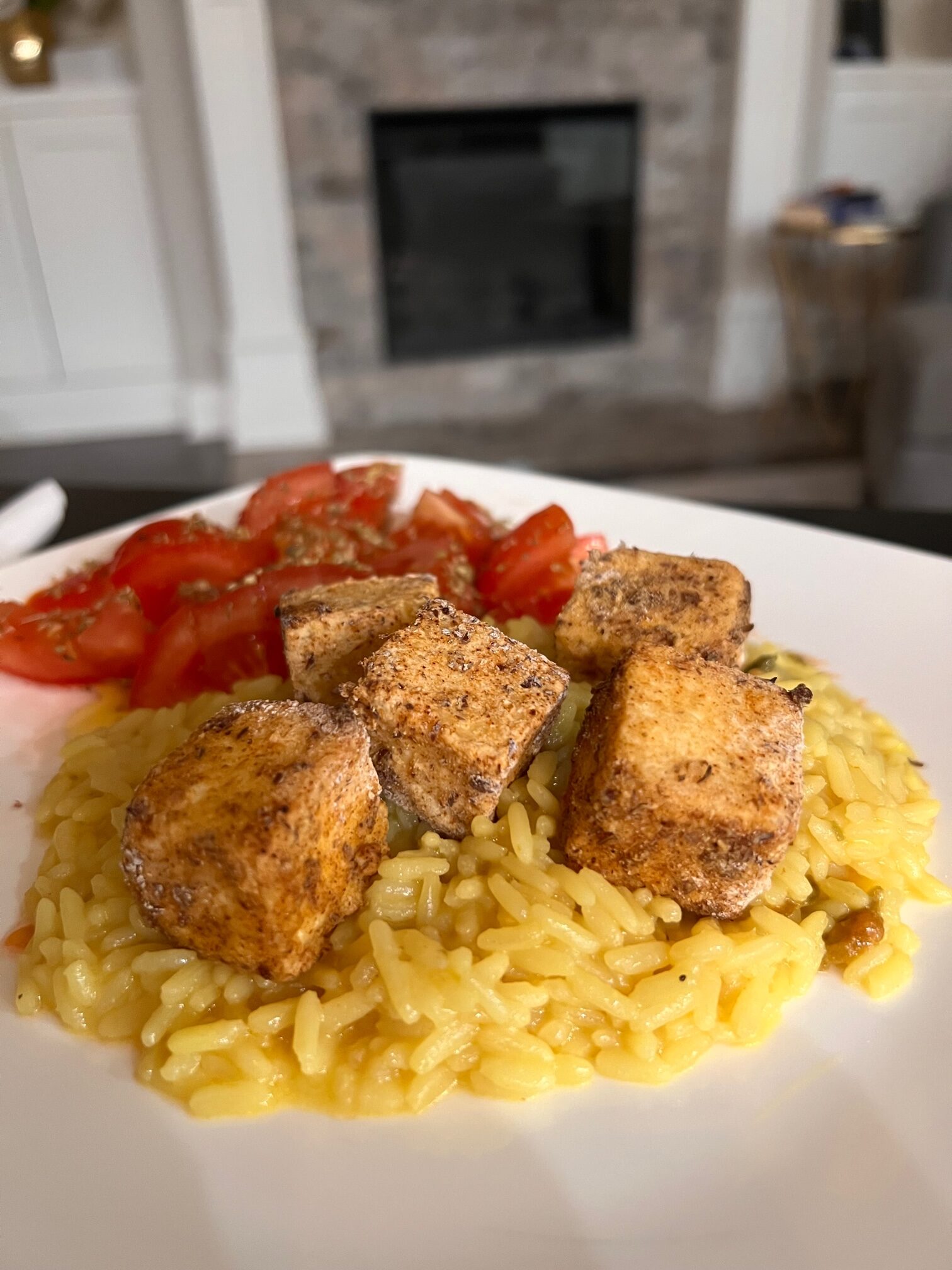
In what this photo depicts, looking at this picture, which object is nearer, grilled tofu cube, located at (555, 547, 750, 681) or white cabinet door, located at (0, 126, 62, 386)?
grilled tofu cube, located at (555, 547, 750, 681)

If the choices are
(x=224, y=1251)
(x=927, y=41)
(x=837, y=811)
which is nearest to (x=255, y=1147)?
(x=224, y=1251)

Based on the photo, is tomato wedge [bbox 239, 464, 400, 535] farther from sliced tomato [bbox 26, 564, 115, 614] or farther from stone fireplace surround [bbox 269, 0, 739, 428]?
stone fireplace surround [bbox 269, 0, 739, 428]

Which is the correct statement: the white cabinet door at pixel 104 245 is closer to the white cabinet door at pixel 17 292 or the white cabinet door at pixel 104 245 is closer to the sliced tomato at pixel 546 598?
the white cabinet door at pixel 17 292

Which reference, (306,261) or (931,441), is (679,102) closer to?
(306,261)

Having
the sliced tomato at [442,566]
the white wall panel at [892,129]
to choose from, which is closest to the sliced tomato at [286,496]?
the sliced tomato at [442,566]

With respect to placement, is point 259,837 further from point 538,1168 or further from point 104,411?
point 104,411

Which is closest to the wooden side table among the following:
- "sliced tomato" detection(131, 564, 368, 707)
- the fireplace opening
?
the fireplace opening
